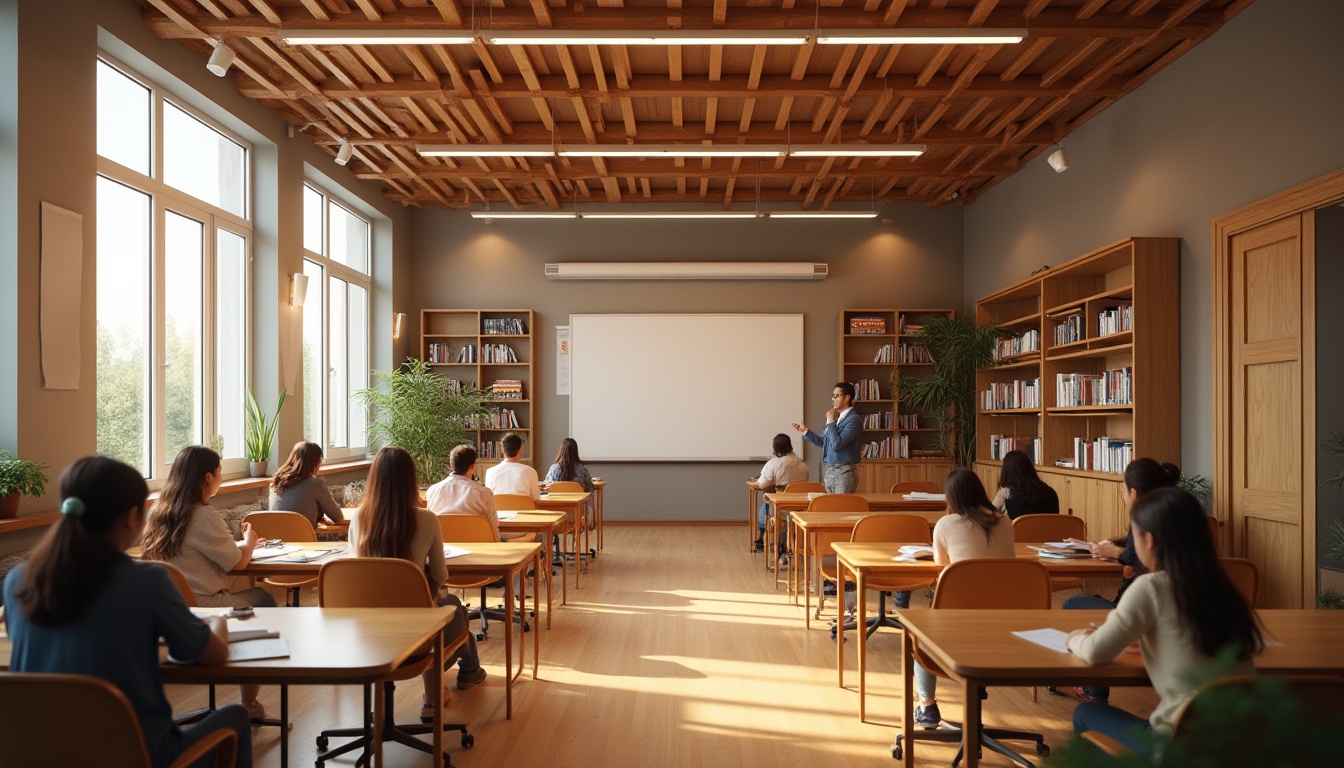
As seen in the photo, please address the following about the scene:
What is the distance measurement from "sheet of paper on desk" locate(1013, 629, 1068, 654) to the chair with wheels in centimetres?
223

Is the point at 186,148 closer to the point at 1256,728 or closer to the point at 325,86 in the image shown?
the point at 325,86

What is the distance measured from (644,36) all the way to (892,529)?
10.1 feet

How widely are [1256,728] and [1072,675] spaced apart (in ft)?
5.57

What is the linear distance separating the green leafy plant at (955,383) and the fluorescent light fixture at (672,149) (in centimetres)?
327

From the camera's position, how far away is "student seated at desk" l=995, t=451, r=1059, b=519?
5.16 meters

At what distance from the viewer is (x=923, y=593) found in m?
7.09

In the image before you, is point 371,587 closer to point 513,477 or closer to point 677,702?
point 677,702

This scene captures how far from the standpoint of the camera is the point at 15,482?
13.5ft

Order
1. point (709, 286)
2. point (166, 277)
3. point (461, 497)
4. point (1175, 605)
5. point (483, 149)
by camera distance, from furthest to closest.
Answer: point (709, 286)
point (483, 149)
point (166, 277)
point (461, 497)
point (1175, 605)

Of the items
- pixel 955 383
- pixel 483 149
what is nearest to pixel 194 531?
pixel 483 149

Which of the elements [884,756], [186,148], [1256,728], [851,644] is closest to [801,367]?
[851,644]

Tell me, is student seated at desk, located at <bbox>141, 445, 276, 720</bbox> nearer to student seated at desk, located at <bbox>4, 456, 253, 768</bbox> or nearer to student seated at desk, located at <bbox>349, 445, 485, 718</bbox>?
student seated at desk, located at <bbox>349, 445, 485, 718</bbox>

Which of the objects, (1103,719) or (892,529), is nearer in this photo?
(1103,719)

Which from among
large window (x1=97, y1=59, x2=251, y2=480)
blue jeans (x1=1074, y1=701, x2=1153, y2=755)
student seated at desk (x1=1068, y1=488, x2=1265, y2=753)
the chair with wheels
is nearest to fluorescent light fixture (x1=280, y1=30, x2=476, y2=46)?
large window (x1=97, y1=59, x2=251, y2=480)
